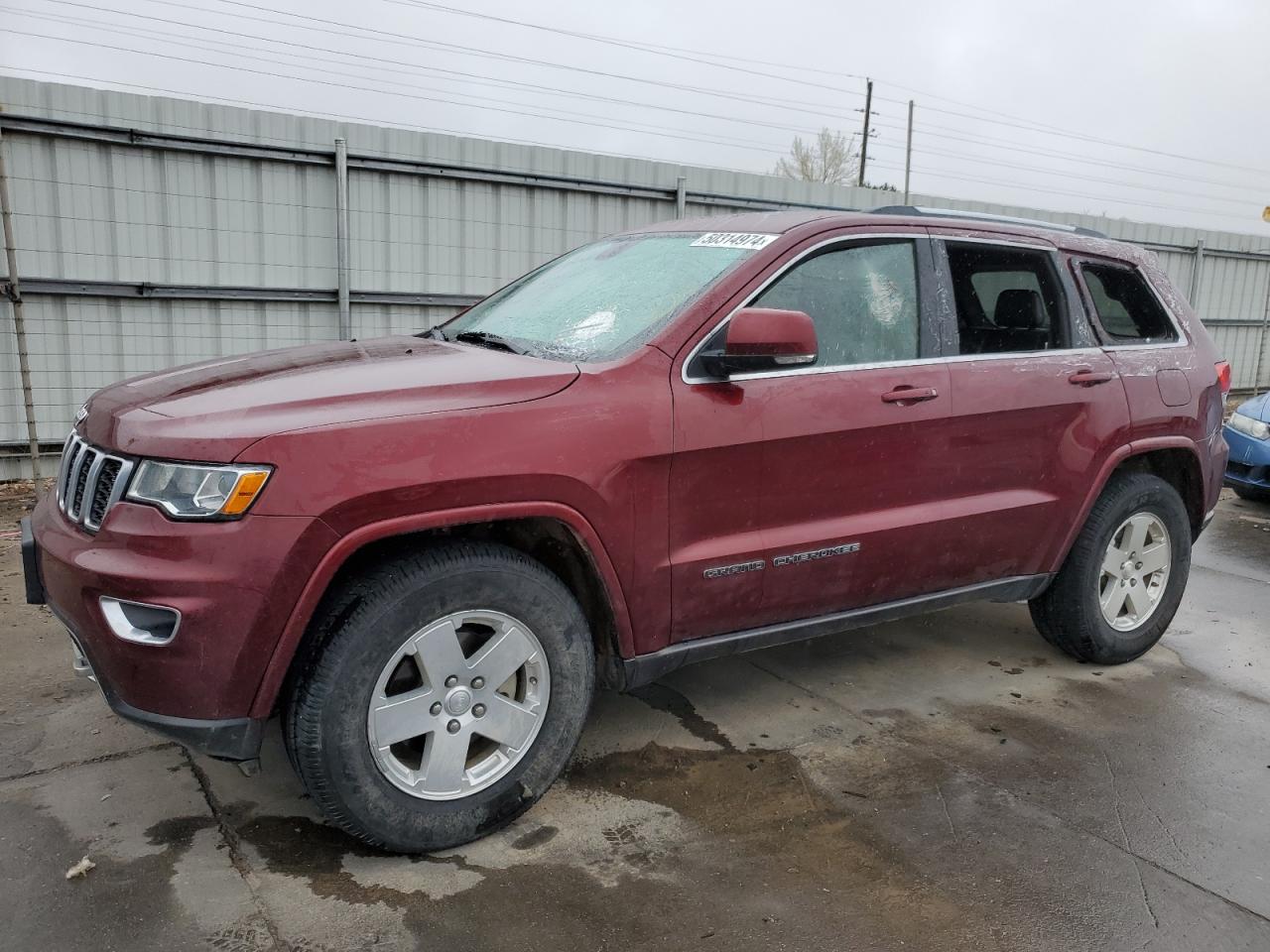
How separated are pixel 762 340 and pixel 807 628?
105cm

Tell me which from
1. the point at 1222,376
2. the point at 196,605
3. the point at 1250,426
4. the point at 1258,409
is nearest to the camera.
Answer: the point at 196,605

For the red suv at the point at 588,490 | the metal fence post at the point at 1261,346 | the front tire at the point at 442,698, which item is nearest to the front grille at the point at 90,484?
the red suv at the point at 588,490

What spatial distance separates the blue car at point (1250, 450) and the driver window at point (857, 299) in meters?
5.43

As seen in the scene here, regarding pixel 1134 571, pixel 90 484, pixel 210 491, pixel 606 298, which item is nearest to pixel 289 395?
pixel 210 491

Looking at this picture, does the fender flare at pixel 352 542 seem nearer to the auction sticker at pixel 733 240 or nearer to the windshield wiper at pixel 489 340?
the windshield wiper at pixel 489 340

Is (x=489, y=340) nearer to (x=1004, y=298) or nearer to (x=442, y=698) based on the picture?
(x=442, y=698)

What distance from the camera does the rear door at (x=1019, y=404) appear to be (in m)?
3.58

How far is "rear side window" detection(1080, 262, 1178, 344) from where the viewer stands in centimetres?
406

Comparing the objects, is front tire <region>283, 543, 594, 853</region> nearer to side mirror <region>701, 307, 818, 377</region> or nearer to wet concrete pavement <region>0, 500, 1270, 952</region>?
wet concrete pavement <region>0, 500, 1270, 952</region>

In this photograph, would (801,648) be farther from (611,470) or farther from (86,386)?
(86,386)

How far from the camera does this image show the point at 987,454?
11.8 ft

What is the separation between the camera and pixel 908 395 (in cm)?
338

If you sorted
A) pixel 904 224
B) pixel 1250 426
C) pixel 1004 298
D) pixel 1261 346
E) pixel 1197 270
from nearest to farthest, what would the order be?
pixel 904 224 → pixel 1004 298 → pixel 1250 426 → pixel 1197 270 → pixel 1261 346

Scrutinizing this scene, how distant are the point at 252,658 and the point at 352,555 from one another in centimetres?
35
